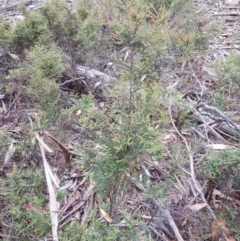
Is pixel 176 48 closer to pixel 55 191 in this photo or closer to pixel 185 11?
pixel 185 11

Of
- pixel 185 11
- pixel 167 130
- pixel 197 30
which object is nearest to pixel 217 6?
pixel 185 11

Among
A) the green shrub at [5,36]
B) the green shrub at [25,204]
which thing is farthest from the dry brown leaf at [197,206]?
the green shrub at [5,36]

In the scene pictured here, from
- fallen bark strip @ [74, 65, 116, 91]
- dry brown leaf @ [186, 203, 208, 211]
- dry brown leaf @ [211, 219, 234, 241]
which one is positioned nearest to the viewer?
dry brown leaf @ [211, 219, 234, 241]

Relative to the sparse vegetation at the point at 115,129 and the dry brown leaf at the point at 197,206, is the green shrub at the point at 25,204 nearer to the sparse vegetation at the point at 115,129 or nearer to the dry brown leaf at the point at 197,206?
the sparse vegetation at the point at 115,129

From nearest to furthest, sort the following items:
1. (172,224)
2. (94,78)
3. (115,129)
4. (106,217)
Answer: (115,129) → (106,217) → (172,224) → (94,78)

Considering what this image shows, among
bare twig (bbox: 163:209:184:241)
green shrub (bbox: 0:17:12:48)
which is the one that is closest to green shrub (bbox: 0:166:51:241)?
bare twig (bbox: 163:209:184:241)

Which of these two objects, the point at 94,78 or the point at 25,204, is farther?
the point at 94,78

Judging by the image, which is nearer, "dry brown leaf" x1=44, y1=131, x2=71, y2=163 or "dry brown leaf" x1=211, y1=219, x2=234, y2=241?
"dry brown leaf" x1=211, y1=219, x2=234, y2=241

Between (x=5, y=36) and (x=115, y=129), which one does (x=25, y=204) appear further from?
(x=5, y=36)

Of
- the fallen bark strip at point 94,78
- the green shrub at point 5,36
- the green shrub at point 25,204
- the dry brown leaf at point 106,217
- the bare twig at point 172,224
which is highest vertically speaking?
the green shrub at point 5,36

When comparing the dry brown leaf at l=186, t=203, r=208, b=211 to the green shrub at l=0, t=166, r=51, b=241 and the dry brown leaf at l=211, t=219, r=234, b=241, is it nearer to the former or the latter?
Answer: the dry brown leaf at l=211, t=219, r=234, b=241

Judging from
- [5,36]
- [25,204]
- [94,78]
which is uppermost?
[5,36]

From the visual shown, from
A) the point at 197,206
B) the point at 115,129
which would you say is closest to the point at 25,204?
the point at 115,129

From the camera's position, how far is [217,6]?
13.4 ft
